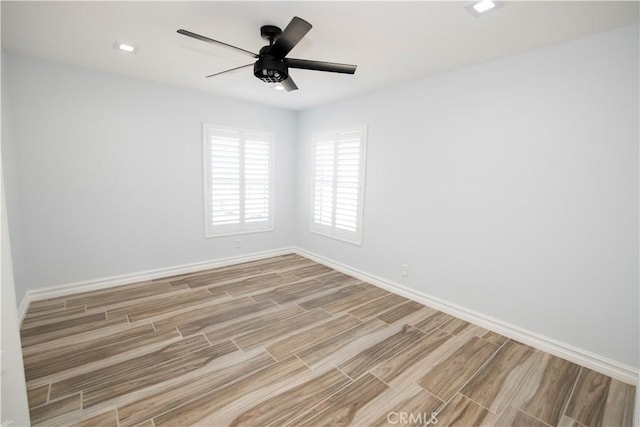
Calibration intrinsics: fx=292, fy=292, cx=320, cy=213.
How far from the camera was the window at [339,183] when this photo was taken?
406cm

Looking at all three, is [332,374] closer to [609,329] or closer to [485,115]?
[609,329]

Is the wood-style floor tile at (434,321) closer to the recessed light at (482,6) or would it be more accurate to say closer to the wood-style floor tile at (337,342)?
the wood-style floor tile at (337,342)

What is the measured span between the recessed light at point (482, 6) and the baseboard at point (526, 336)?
8.45 feet

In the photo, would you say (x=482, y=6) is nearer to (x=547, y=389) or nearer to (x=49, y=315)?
(x=547, y=389)

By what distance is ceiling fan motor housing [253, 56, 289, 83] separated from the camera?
7.19ft

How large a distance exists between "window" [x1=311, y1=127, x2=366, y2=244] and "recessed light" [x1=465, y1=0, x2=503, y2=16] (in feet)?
6.68

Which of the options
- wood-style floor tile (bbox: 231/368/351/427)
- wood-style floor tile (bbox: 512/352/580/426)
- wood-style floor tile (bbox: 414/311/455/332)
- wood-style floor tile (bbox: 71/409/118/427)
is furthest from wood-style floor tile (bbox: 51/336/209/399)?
wood-style floor tile (bbox: 512/352/580/426)

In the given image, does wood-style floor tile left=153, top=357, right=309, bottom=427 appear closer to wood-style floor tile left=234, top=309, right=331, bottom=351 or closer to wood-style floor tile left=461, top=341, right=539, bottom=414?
wood-style floor tile left=234, top=309, right=331, bottom=351

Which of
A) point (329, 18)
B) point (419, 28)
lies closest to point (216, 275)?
point (329, 18)

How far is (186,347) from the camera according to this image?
7.92 feet

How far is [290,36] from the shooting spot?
1926mm

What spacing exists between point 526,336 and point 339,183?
279 centimetres

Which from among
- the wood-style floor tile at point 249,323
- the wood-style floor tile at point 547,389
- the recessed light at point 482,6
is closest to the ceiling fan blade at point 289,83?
the recessed light at point 482,6

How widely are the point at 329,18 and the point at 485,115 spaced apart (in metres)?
1.72
